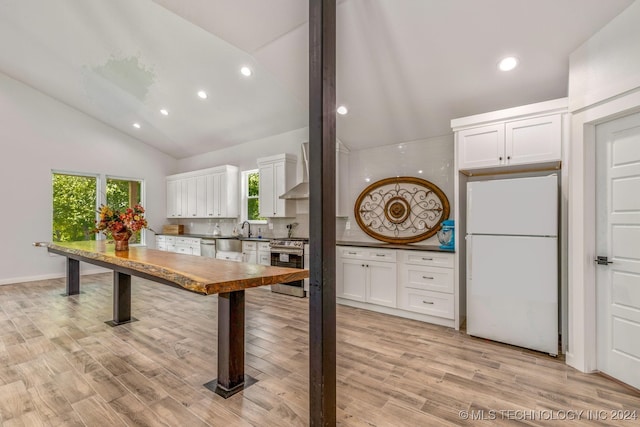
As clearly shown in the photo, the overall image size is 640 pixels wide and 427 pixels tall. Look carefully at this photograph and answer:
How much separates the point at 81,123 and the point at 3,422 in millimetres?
6259

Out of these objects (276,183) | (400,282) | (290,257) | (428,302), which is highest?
(276,183)

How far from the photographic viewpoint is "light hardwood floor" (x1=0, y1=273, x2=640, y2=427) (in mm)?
1885

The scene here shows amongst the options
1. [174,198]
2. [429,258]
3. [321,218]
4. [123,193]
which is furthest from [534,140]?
[123,193]

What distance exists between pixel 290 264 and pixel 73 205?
16.1 feet

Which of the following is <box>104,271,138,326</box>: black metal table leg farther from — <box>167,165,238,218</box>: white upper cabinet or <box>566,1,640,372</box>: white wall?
<box>566,1,640,372</box>: white wall

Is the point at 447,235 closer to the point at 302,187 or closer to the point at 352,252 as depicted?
the point at 352,252

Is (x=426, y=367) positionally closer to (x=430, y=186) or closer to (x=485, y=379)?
(x=485, y=379)

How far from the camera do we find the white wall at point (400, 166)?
4047mm

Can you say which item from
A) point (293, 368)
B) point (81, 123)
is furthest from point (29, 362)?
point (81, 123)

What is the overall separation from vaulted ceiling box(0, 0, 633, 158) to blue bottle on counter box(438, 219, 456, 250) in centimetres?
122

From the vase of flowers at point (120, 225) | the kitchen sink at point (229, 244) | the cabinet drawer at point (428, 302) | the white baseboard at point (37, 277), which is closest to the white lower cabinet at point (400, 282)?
the cabinet drawer at point (428, 302)

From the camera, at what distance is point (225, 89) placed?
15.2 feet

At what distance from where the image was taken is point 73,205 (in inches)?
247

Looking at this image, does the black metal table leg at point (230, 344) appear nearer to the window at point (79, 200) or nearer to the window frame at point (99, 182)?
the window at point (79, 200)
